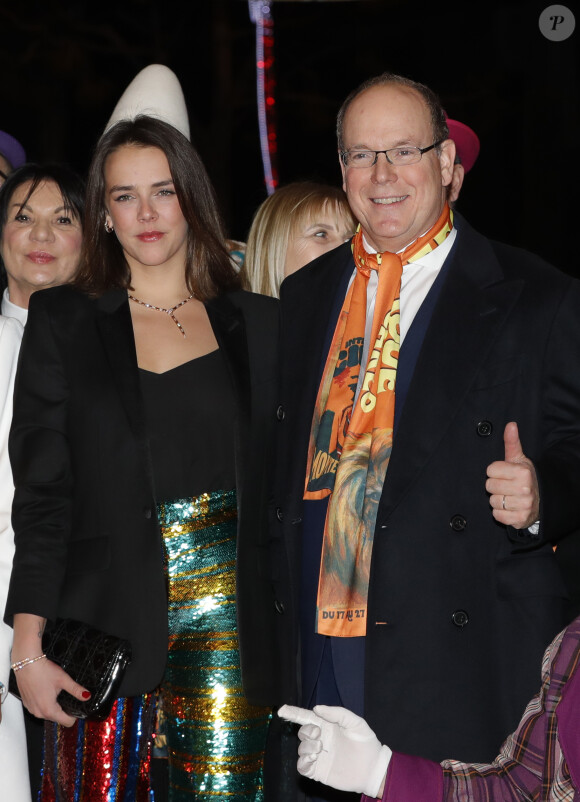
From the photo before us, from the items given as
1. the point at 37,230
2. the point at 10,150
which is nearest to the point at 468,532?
the point at 37,230

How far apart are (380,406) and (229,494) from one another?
47cm

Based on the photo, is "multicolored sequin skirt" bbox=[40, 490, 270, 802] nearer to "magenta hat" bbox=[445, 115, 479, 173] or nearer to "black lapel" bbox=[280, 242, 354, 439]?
"black lapel" bbox=[280, 242, 354, 439]

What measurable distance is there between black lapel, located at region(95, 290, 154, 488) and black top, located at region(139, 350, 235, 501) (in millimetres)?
39

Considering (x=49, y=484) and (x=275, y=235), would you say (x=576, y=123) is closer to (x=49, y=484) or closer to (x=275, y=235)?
(x=275, y=235)

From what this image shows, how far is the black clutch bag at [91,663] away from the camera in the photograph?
2672mm

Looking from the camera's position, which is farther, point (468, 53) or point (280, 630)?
point (468, 53)

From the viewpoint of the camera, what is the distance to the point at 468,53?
991 centimetres

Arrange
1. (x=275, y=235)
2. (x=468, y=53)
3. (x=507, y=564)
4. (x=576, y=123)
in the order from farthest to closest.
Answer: (x=468, y=53), (x=576, y=123), (x=275, y=235), (x=507, y=564)

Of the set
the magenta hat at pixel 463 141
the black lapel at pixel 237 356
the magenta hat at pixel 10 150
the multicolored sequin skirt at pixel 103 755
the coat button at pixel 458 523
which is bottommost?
the multicolored sequin skirt at pixel 103 755

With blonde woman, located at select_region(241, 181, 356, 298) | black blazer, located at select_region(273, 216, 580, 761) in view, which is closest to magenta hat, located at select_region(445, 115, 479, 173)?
blonde woman, located at select_region(241, 181, 356, 298)

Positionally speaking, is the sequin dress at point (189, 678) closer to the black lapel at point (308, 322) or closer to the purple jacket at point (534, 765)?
the black lapel at point (308, 322)

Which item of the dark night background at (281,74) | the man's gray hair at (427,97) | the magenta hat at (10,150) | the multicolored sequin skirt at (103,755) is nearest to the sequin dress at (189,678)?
the multicolored sequin skirt at (103,755)

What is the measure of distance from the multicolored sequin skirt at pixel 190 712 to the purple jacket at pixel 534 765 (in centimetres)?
101

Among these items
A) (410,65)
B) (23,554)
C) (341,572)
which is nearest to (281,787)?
(341,572)
